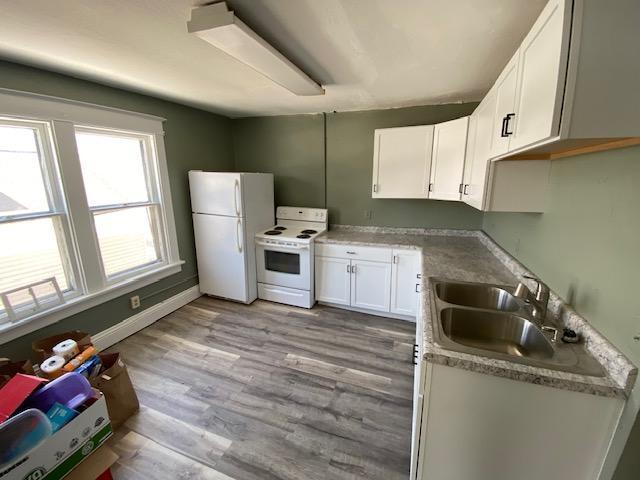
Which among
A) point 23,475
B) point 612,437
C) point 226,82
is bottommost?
point 23,475

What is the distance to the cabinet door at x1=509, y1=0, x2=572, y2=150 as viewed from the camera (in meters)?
0.86

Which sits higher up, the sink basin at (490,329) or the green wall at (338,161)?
the green wall at (338,161)

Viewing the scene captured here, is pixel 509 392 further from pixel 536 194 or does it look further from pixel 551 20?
pixel 551 20

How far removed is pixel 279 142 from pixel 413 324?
289 centimetres

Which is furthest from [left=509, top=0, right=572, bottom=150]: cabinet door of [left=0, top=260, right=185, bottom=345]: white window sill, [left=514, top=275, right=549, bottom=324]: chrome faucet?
[left=0, top=260, right=185, bottom=345]: white window sill

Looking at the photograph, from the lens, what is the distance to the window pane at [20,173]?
1.91 m

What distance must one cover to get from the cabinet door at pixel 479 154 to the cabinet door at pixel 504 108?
10 centimetres

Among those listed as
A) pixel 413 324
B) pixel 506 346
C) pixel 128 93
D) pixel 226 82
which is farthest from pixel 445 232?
pixel 128 93

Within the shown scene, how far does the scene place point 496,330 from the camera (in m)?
1.48

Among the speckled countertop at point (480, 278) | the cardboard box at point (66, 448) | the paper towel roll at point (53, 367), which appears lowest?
the cardboard box at point (66, 448)

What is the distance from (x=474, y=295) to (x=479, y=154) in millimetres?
997

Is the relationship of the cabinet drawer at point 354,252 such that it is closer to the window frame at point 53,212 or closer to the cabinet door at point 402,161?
the cabinet door at point 402,161

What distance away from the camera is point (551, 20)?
0.93 metres

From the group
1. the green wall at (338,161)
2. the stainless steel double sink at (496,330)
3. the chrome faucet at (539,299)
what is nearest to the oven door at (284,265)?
the green wall at (338,161)
